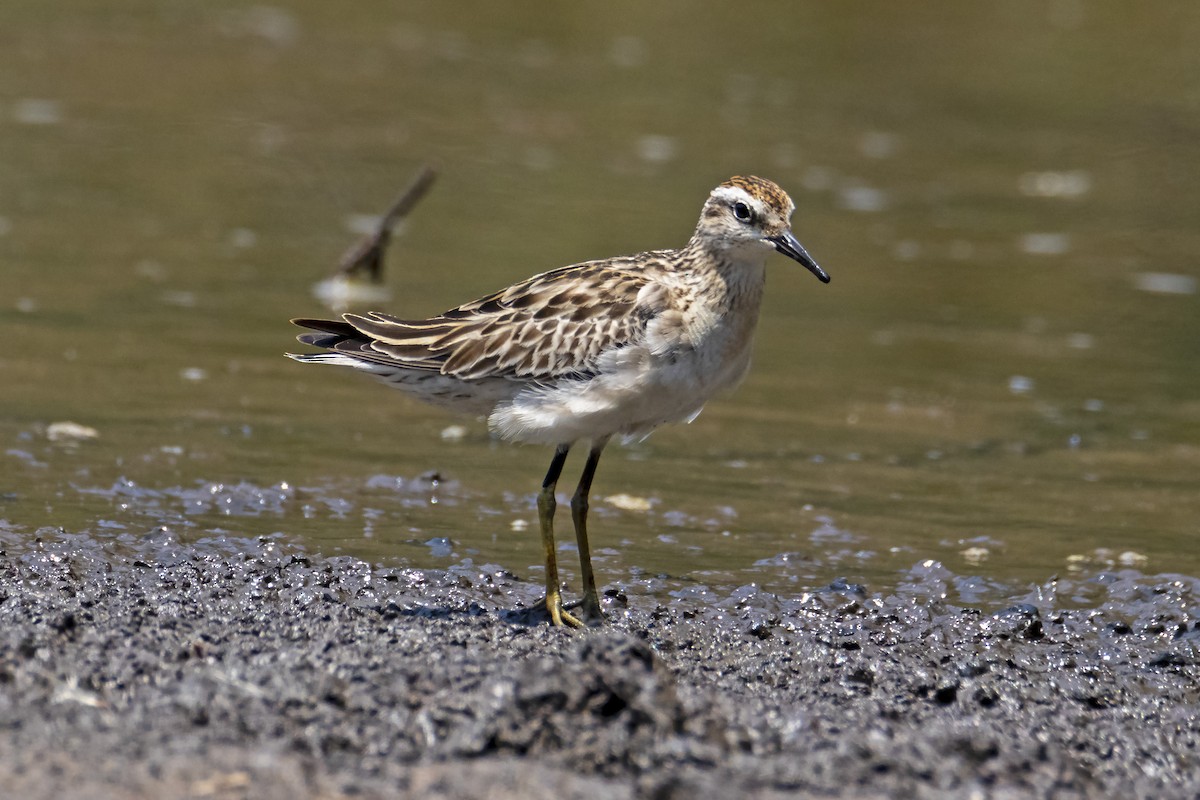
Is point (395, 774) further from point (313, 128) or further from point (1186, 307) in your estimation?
point (313, 128)

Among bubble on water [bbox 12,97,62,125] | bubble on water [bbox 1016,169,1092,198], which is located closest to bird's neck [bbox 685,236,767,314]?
bubble on water [bbox 1016,169,1092,198]

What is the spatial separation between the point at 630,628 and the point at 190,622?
1651mm

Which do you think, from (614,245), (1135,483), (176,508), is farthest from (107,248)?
(1135,483)

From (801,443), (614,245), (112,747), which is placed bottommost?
(112,747)

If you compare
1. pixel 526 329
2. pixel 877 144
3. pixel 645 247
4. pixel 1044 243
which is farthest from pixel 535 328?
pixel 877 144

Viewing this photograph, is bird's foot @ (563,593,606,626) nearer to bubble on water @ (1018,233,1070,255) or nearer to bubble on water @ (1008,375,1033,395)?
bubble on water @ (1008,375,1033,395)

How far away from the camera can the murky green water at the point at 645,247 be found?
761 centimetres

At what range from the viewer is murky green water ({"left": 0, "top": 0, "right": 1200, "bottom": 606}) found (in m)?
7.61

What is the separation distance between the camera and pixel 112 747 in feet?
14.9

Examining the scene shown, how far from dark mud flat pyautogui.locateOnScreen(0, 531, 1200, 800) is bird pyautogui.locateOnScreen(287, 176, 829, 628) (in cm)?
71

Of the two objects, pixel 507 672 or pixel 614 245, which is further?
pixel 614 245

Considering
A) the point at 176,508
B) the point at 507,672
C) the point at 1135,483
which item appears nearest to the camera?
the point at 507,672

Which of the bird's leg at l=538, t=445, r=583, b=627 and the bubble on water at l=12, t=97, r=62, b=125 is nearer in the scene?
the bird's leg at l=538, t=445, r=583, b=627

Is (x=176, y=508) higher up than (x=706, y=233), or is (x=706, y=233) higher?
(x=706, y=233)
